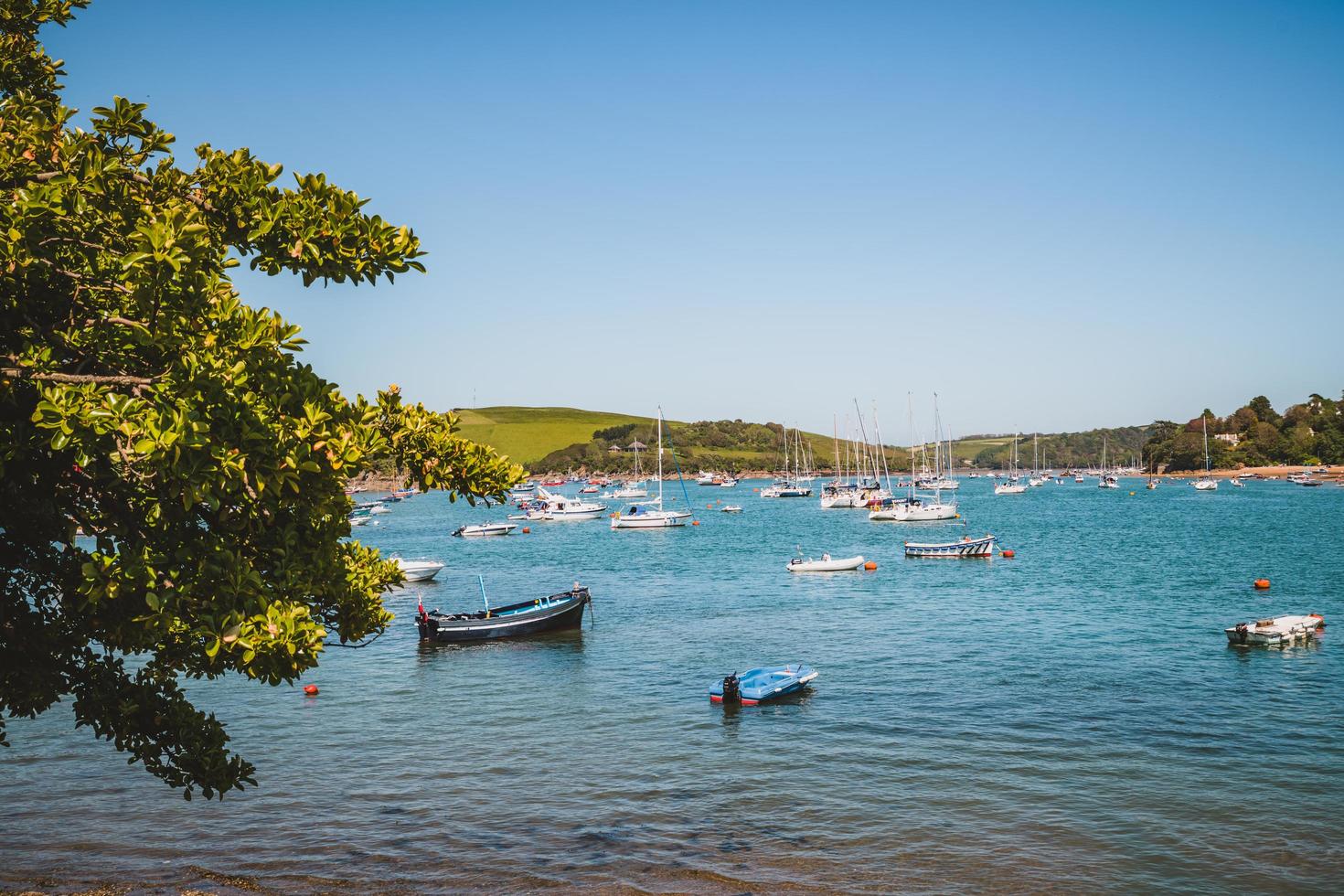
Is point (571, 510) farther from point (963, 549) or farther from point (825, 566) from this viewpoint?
point (825, 566)

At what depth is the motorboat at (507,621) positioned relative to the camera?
4912cm

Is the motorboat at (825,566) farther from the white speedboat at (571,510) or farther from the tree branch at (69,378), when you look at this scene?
the white speedboat at (571,510)

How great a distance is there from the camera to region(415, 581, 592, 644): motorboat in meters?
49.1

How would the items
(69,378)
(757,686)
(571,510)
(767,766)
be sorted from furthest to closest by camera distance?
1. (571,510)
2. (757,686)
3. (767,766)
4. (69,378)

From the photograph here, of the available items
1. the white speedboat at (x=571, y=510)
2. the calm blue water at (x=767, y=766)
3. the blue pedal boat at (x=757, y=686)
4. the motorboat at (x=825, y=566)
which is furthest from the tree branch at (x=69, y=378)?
the white speedboat at (x=571, y=510)

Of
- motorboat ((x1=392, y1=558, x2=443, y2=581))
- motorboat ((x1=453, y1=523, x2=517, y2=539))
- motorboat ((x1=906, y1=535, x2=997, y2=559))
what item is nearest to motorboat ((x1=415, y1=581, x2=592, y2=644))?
motorboat ((x1=392, y1=558, x2=443, y2=581))

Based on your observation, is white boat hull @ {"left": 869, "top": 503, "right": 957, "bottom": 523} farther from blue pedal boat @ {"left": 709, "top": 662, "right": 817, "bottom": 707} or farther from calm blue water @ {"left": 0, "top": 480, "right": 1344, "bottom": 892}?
blue pedal boat @ {"left": 709, "top": 662, "right": 817, "bottom": 707}

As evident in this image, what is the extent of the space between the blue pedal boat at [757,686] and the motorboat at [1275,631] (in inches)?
892

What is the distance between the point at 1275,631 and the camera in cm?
4316

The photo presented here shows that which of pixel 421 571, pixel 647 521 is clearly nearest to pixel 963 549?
pixel 421 571

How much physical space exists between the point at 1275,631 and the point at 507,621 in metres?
38.5

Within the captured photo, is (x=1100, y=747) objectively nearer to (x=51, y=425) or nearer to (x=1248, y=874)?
(x=1248, y=874)

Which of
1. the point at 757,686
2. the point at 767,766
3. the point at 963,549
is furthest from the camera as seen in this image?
the point at 963,549

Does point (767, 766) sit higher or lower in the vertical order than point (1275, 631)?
lower
